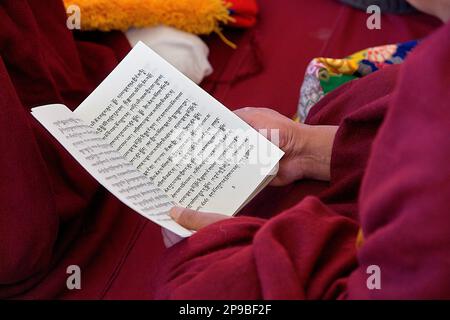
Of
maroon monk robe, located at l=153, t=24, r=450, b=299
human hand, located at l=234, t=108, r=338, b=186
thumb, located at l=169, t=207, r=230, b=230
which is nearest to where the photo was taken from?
maroon monk robe, located at l=153, t=24, r=450, b=299

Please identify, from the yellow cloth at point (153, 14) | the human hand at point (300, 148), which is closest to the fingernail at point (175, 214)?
the human hand at point (300, 148)

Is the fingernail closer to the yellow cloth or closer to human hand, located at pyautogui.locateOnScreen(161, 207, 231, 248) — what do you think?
human hand, located at pyautogui.locateOnScreen(161, 207, 231, 248)

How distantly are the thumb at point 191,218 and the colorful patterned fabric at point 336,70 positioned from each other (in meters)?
0.38

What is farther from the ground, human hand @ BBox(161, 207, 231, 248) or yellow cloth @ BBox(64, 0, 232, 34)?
yellow cloth @ BBox(64, 0, 232, 34)

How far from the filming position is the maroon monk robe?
0.43 meters

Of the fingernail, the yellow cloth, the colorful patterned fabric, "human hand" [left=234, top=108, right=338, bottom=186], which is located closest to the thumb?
the fingernail

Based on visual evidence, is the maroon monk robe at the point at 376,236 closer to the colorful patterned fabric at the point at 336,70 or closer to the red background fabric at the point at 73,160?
the red background fabric at the point at 73,160

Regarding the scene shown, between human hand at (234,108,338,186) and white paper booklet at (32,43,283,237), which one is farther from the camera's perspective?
human hand at (234,108,338,186)

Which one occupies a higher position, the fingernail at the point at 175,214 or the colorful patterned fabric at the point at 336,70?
the colorful patterned fabric at the point at 336,70

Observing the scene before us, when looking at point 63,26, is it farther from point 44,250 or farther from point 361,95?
point 361,95

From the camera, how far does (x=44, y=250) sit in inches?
29.3

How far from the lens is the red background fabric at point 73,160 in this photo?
0.69 m

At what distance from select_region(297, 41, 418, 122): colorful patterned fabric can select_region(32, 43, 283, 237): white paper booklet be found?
275mm

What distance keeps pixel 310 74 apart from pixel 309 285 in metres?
0.50
